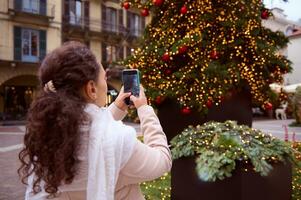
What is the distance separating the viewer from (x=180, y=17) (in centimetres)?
871

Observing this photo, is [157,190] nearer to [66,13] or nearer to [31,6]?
[31,6]

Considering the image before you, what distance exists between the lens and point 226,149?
449 centimetres

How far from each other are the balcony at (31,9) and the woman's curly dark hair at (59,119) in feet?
85.7

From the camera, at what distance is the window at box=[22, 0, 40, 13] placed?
26.9m

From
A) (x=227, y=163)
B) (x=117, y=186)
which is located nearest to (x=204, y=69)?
(x=227, y=163)

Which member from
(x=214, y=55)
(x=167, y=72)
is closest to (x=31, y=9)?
(x=167, y=72)

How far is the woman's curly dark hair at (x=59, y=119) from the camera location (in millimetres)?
1604

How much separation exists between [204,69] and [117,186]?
6.28m

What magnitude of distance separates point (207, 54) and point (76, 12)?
2414cm

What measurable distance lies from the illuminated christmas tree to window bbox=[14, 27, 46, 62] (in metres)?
19.4

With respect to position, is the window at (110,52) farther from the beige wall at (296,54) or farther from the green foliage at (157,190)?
the green foliage at (157,190)

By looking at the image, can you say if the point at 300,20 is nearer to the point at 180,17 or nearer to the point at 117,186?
the point at 180,17

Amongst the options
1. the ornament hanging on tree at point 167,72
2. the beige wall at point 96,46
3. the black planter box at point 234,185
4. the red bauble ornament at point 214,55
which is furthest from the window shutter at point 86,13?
the black planter box at point 234,185

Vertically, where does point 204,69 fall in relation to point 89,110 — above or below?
above
